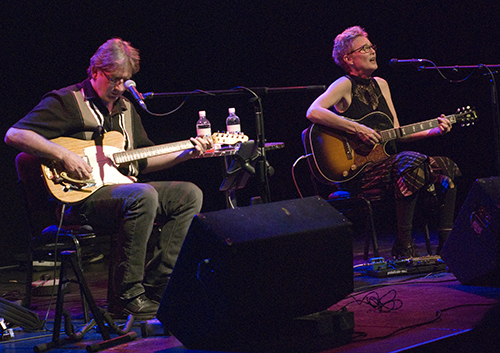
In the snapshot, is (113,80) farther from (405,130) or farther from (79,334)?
(405,130)

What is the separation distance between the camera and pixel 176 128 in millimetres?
5699

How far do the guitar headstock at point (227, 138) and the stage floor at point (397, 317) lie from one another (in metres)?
1.24

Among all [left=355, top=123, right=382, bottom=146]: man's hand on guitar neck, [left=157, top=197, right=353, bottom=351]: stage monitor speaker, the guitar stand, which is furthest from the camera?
[left=355, top=123, right=382, bottom=146]: man's hand on guitar neck

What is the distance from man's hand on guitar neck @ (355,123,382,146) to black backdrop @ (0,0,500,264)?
2038 mm

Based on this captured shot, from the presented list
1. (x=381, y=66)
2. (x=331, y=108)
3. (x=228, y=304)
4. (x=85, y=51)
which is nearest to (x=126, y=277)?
(x=228, y=304)

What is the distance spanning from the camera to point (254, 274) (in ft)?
6.59

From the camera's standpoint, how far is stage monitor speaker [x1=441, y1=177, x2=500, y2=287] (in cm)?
255

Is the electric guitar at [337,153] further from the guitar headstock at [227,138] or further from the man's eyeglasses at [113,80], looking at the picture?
the man's eyeglasses at [113,80]

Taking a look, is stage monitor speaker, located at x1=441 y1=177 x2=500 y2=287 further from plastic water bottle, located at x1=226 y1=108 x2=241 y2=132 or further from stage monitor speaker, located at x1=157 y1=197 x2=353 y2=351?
plastic water bottle, located at x1=226 y1=108 x2=241 y2=132

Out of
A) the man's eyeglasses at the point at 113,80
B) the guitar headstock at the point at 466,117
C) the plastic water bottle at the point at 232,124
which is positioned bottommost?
the guitar headstock at the point at 466,117

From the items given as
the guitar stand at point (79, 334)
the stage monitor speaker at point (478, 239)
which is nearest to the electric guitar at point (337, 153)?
the stage monitor speaker at point (478, 239)

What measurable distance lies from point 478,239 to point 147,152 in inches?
→ 75.1

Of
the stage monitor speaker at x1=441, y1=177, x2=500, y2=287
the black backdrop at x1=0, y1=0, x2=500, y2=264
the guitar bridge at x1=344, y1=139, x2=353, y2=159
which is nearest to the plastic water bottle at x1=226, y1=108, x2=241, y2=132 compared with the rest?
the guitar bridge at x1=344, y1=139, x2=353, y2=159

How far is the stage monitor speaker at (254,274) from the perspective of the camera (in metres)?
1.99
